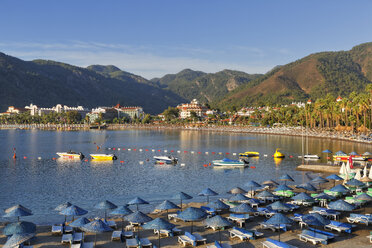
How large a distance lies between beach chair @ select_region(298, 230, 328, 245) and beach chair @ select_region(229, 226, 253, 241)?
3467 mm

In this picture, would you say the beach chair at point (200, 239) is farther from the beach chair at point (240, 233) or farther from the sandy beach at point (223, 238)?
the beach chair at point (240, 233)

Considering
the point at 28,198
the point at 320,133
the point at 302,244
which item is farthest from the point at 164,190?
the point at 320,133

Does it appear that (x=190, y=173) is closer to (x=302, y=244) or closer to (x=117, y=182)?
(x=117, y=182)

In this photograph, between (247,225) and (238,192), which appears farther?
Result: (238,192)

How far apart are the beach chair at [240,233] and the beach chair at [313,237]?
3467 millimetres

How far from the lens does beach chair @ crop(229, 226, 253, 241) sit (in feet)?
79.5

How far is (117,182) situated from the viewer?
50562mm

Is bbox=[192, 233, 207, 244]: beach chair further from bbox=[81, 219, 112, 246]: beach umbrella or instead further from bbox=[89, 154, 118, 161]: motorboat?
bbox=[89, 154, 118, 161]: motorboat

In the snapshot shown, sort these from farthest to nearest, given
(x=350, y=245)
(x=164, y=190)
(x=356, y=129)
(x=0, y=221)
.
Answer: (x=356, y=129) < (x=164, y=190) < (x=0, y=221) < (x=350, y=245)

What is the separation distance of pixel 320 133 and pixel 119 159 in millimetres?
77611

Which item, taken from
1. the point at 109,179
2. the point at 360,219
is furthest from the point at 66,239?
the point at 109,179

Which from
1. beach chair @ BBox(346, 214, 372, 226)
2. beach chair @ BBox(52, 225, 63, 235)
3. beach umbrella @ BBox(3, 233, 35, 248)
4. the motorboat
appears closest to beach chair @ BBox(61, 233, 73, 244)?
beach chair @ BBox(52, 225, 63, 235)

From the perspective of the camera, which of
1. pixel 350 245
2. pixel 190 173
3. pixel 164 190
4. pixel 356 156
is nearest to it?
pixel 350 245

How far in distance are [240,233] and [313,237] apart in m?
4.79
